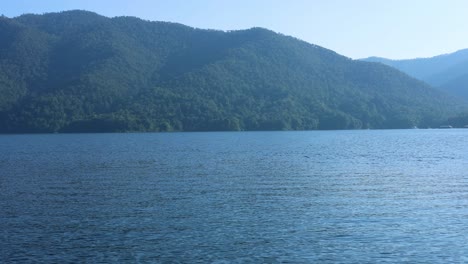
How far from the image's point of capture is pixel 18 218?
106ft

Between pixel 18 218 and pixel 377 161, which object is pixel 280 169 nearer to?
pixel 377 161

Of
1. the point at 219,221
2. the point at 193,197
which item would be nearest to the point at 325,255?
the point at 219,221

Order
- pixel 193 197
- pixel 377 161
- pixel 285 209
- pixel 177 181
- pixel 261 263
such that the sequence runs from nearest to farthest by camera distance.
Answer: pixel 261 263
pixel 285 209
pixel 193 197
pixel 177 181
pixel 377 161

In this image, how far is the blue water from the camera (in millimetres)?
24859

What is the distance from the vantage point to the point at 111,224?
101 feet

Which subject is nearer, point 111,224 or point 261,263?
point 261,263

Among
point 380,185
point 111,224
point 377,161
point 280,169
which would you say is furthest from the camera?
point 377,161

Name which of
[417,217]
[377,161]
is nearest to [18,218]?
[417,217]

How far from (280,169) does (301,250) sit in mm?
34876

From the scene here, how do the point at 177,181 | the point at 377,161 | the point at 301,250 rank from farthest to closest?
the point at 377,161, the point at 177,181, the point at 301,250

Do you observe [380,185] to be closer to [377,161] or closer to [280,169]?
[280,169]

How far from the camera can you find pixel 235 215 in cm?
3284

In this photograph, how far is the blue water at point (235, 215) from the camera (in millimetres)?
24859

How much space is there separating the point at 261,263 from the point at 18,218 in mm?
16454
